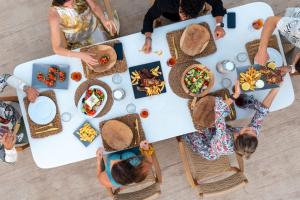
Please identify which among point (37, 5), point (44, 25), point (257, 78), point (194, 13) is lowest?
point (257, 78)

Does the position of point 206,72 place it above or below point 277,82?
above

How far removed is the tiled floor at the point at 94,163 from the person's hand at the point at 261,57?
108cm

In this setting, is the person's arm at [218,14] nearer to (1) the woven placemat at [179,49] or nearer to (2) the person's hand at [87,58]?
(1) the woven placemat at [179,49]

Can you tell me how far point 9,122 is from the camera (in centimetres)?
231

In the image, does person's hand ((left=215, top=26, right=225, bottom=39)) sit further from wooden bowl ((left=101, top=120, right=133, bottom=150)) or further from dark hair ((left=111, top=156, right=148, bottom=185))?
dark hair ((left=111, top=156, right=148, bottom=185))

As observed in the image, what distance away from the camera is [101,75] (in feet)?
7.22

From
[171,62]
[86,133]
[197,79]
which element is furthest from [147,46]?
[86,133]

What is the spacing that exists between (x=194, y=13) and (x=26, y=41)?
6.69ft

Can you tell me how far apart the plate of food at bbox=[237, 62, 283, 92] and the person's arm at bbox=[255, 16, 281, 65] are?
0.18 feet

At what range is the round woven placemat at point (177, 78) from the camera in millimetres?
2164

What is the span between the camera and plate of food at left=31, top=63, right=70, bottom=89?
2.21 metres

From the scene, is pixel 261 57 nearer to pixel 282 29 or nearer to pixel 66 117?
pixel 282 29

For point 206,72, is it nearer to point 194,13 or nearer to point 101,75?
point 194,13

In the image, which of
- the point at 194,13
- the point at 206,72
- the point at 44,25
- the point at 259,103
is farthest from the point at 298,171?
the point at 44,25
